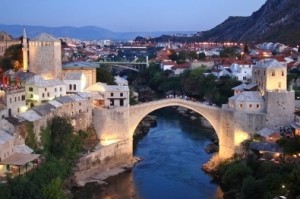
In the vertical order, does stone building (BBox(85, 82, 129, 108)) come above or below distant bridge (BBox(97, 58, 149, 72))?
below

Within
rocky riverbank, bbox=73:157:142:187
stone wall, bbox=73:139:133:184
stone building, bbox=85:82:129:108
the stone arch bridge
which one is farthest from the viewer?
stone building, bbox=85:82:129:108

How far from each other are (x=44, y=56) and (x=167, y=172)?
26.5 feet

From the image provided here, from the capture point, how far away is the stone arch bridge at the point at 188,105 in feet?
75.7

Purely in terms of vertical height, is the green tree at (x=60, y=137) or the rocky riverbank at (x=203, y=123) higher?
the green tree at (x=60, y=137)

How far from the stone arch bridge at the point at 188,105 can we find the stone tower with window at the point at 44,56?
3.55 m

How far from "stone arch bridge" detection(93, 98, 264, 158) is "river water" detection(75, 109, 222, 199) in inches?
49.4

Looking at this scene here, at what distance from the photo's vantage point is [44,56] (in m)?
26.9

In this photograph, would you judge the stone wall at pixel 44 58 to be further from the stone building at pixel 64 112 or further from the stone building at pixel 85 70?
the stone building at pixel 64 112

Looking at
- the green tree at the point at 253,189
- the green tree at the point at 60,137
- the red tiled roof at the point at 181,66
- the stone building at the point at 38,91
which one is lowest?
the green tree at the point at 253,189

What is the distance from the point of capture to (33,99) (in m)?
24.6

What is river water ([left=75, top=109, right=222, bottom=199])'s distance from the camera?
20.3m

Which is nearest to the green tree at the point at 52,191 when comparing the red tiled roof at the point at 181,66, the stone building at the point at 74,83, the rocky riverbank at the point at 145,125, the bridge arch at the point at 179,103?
the bridge arch at the point at 179,103

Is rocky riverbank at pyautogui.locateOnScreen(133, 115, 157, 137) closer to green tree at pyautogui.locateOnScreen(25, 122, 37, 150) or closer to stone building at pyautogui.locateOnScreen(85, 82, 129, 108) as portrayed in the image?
stone building at pyautogui.locateOnScreen(85, 82, 129, 108)

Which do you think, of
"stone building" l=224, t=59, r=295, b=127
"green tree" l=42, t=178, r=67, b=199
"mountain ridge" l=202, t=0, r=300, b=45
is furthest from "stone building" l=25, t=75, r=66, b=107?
"mountain ridge" l=202, t=0, r=300, b=45
